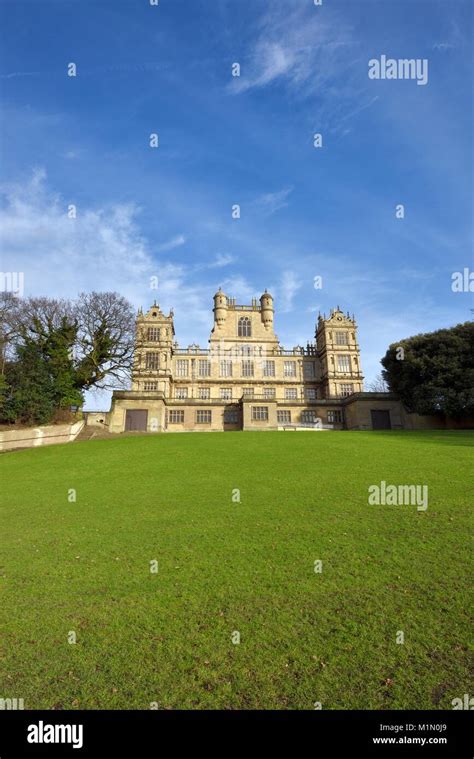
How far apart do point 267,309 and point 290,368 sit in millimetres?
10520

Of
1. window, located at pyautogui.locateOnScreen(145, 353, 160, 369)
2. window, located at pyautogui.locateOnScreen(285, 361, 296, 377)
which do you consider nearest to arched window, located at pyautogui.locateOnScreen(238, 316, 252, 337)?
window, located at pyautogui.locateOnScreen(285, 361, 296, 377)

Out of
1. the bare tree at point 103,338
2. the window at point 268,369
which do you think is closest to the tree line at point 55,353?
the bare tree at point 103,338

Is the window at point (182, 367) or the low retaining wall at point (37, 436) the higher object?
the window at point (182, 367)

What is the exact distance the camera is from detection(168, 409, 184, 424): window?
5156 cm

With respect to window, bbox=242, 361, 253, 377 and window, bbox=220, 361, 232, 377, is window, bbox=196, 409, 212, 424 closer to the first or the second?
window, bbox=220, 361, 232, 377

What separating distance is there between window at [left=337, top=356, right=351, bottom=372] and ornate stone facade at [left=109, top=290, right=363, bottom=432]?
0.15 meters

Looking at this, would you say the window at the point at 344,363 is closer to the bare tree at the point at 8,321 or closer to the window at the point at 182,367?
the window at the point at 182,367

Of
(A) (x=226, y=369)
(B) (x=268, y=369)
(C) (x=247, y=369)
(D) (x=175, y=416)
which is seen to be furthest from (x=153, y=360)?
(B) (x=268, y=369)

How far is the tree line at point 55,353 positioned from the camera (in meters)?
34.0

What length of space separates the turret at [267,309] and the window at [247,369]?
727cm

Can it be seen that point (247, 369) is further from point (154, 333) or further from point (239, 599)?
point (239, 599)

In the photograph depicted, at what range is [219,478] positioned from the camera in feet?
53.6

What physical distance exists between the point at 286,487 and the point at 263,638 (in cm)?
869
